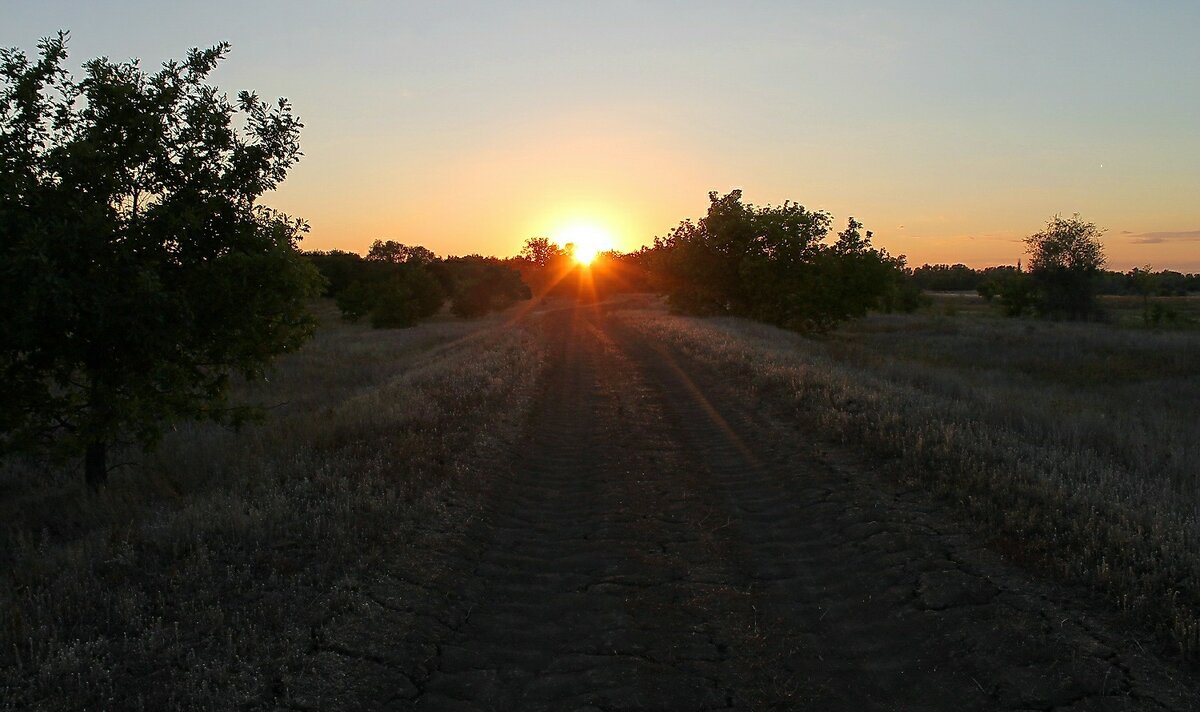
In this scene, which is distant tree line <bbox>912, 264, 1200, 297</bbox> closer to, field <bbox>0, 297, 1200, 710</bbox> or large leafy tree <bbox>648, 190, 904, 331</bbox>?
large leafy tree <bbox>648, 190, 904, 331</bbox>

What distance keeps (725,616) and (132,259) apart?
8.10 metres

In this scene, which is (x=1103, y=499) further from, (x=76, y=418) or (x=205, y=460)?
(x=76, y=418)

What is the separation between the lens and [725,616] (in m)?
5.43

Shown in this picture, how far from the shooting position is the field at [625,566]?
4.48m

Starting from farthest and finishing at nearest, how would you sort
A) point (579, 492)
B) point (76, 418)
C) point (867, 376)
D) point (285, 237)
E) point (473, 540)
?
point (867, 376)
point (285, 237)
point (76, 418)
point (579, 492)
point (473, 540)

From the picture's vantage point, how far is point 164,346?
30.4ft

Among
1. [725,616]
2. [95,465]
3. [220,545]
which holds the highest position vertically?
[220,545]

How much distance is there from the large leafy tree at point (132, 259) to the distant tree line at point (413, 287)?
1866 inches

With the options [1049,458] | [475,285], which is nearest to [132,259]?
[1049,458]

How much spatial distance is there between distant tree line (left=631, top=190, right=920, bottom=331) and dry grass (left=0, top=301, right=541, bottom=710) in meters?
33.8

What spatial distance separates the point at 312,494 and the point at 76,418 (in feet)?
13.9

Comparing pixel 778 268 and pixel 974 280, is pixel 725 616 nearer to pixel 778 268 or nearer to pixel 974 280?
pixel 778 268

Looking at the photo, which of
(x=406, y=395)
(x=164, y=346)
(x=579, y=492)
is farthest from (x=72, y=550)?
(x=406, y=395)

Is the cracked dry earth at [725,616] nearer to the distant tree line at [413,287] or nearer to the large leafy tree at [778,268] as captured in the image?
the large leafy tree at [778,268]
